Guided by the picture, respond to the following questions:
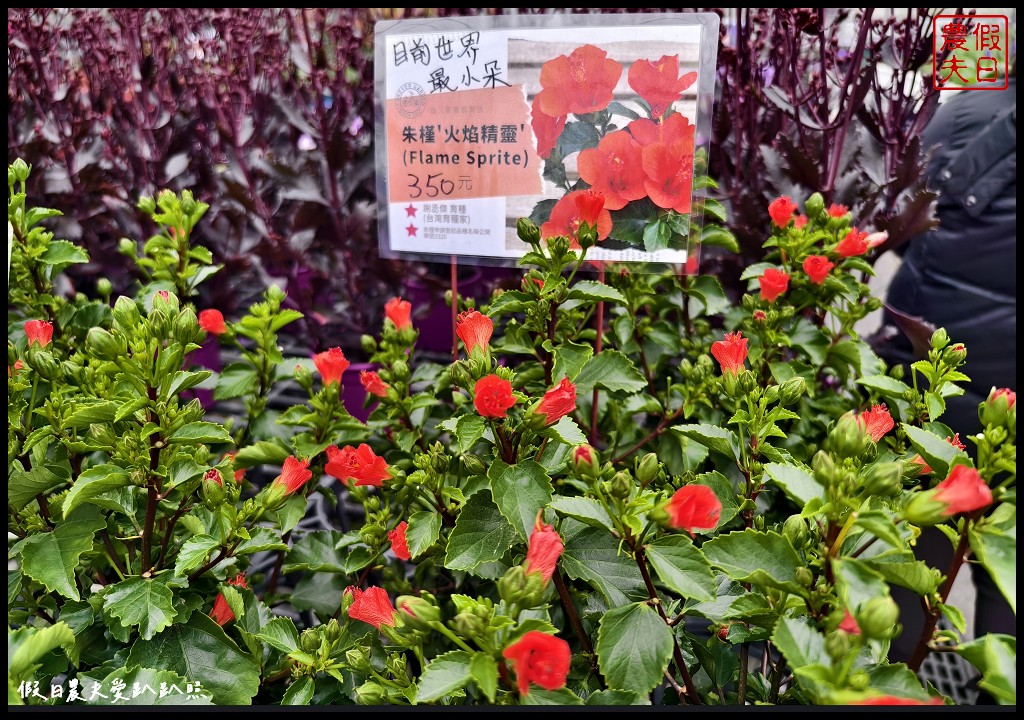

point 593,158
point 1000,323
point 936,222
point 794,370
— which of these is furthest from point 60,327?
point 1000,323

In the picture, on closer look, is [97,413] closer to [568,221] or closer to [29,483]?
[29,483]

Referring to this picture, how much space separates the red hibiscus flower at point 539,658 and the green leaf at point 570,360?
0.36 meters

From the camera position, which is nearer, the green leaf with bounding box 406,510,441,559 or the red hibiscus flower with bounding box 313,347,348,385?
the green leaf with bounding box 406,510,441,559

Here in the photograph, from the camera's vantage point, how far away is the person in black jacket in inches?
56.6

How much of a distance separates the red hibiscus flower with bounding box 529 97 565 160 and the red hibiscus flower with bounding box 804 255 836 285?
0.44 meters

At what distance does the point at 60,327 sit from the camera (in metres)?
1.08

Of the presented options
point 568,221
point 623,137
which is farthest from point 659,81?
point 568,221

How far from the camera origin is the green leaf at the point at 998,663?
0.52m

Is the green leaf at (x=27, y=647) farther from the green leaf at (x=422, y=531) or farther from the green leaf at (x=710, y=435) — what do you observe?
the green leaf at (x=710, y=435)

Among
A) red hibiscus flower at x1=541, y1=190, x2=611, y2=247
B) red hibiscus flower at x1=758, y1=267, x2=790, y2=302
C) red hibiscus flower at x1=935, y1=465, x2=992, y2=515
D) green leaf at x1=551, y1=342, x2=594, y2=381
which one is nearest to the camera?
red hibiscus flower at x1=935, y1=465, x2=992, y2=515

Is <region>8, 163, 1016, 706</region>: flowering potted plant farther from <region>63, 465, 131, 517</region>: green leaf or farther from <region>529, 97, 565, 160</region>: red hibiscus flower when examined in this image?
<region>529, 97, 565, 160</region>: red hibiscus flower

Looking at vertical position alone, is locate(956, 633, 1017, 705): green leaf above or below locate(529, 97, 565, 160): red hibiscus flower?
below

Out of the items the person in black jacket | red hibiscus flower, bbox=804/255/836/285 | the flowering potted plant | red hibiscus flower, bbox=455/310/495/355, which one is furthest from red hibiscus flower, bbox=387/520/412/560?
the person in black jacket

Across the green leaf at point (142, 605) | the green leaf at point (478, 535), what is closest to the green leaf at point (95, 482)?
the green leaf at point (142, 605)
